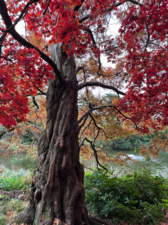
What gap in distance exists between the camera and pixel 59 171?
7.20ft

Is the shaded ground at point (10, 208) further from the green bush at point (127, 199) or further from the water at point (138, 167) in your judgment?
the water at point (138, 167)

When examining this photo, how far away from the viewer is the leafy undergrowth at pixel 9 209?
8.65 feet

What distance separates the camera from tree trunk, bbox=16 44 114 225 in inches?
78.5

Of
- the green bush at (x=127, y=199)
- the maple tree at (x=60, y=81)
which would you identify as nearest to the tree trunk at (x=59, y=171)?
the maple tree at (x=60, y=81)

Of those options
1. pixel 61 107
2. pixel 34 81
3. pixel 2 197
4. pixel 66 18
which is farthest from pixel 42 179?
pixel 66 18

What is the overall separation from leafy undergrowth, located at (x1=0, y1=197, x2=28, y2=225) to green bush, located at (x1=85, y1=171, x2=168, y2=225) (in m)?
1.57

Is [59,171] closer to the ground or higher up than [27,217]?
higher up

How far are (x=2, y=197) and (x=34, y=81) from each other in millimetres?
3344

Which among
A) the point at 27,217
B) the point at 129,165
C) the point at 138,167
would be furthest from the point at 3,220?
the point at 138,167

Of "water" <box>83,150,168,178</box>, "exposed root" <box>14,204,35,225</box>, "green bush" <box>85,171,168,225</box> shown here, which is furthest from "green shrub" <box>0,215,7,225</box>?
"water" <box>83,150,168,178</box>

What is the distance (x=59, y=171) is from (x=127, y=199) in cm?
165

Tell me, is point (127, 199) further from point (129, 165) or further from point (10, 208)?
point (129, 165)

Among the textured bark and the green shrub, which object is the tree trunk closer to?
the textured bark

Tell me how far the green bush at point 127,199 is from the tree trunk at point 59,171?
869mm
